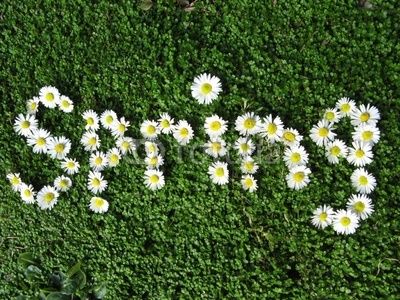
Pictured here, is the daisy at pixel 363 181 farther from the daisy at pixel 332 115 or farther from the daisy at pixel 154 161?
the daisy at pixel 154 161

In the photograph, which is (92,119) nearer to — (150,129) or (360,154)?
(150,129)

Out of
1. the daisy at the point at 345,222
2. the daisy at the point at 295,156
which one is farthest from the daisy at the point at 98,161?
the daisy at the point at 345,222

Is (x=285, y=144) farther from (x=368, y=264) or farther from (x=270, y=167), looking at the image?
(x=368, y=264)

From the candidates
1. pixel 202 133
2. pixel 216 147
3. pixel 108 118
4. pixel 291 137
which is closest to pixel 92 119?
pixel 108 118

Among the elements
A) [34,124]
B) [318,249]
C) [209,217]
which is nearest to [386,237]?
[318,249]

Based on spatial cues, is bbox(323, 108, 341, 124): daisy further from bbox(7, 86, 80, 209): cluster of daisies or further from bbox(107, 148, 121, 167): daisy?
bbox(7, 86, 80, 209): cluster of daisies
